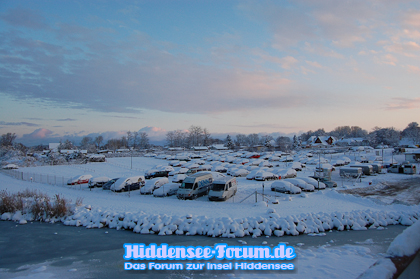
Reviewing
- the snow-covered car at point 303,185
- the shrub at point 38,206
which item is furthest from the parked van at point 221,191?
the shrub at point 38,206

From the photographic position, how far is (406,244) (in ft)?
7.74

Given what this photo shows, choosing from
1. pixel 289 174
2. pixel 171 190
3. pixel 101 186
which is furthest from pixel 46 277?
pixel 289 174

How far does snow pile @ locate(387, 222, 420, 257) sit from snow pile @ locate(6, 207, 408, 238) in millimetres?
11966

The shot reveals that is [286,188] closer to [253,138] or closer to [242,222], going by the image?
[242,222]

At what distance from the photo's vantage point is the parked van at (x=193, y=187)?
20906 mm

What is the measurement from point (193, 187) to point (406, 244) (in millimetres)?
19404

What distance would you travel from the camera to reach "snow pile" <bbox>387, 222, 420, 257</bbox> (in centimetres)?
226

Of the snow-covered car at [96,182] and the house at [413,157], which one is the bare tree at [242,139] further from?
the snow-covered car at [96,182]

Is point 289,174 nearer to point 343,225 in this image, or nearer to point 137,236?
point 343,225

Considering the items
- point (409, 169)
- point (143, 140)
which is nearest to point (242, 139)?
point (143, 140)

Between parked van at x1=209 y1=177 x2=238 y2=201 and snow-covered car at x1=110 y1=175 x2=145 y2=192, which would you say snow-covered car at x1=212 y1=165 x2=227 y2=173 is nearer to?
snow-covered car at x1=110 y1=175 x2=145 y2=192

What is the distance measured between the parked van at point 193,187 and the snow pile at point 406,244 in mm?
19075

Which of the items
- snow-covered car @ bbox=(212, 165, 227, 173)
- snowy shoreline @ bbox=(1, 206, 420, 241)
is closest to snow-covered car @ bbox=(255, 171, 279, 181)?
snow-covered car @ bbox=(212, 165, 227, 173)

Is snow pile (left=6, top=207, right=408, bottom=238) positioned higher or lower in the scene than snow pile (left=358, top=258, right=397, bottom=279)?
lower
